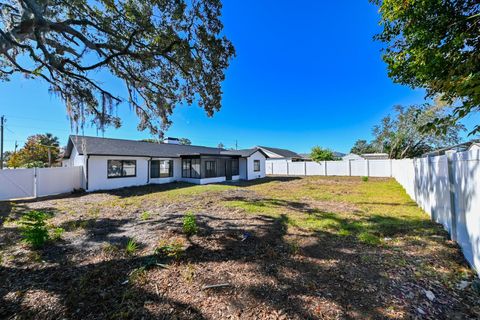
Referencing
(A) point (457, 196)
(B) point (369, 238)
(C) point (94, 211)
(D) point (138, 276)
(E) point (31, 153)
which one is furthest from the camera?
(E) point (31, 153)

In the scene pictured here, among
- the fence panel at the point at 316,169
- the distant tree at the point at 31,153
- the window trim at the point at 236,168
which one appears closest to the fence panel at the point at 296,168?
the fence panel at the point at 316,169

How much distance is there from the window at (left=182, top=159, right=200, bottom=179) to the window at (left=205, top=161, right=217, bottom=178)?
2.47ft

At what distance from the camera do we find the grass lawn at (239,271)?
7.29 ft

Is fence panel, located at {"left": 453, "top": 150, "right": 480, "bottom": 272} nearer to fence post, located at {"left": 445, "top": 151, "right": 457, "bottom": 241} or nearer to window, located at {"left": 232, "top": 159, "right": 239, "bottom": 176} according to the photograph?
fence post, located at {"left": 445, "top": 151, "right": 457, "bottom": 241}

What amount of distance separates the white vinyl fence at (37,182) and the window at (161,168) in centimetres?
433

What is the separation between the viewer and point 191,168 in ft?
53.6

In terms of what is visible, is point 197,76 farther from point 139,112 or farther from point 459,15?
point 459,15

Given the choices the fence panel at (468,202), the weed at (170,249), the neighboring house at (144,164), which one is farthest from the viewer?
the neighboring house at (144,164)

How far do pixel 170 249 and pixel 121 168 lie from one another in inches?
452

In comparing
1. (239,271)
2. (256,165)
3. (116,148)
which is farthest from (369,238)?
(256,165)

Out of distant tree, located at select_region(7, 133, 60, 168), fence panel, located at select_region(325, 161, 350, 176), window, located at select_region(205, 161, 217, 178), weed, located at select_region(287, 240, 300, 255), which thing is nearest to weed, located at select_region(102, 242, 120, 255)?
weed, located at select_region(287, 240, 300, 255)

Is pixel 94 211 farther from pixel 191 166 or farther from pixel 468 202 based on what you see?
pixel 191 166

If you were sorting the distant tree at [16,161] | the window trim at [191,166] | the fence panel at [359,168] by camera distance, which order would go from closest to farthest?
the window trim at [191,166] < the fence panel at [359,168] < the distant tree at [16,161]

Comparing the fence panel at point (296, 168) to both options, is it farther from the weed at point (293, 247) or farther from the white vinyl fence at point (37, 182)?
the weed at point (293, 247)
